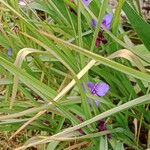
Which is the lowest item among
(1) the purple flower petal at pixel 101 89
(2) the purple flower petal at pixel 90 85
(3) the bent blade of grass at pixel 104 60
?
(1) the purple flower petal at pixel 101 89

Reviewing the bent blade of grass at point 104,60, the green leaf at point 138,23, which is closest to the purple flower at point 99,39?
the green leaf at point 138,23

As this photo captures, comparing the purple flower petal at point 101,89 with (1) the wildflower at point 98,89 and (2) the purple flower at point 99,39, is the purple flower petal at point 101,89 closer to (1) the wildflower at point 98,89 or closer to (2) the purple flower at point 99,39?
(1) the wildflower at point 98,89

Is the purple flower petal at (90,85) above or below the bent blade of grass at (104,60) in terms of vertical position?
below

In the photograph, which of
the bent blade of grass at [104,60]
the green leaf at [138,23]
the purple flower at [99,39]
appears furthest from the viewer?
the purple flower at [99,39]

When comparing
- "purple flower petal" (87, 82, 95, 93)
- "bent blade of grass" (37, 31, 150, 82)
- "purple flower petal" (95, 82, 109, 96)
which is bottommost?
"purple flower petal" (95, 82, 109, 96)

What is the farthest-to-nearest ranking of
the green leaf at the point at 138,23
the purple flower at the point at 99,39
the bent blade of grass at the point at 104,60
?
the purple flower at the point at 99,39 → the green leaf at the point at 138,23 → the bent blade of grass at the point at 104,60

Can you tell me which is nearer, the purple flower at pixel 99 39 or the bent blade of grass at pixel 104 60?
the bent blade of grass at pixel 104 60

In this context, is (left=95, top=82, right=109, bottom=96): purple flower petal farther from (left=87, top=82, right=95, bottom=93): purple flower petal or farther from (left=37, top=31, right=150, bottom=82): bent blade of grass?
(left=37, top=31, right=150, bottom=82): bent blade of grass

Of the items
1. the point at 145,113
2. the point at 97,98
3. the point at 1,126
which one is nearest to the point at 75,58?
the point at 97,98

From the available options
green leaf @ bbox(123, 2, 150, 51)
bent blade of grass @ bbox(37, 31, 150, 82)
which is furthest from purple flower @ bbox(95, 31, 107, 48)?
bent blade of grass @ bbox(37, 31, 150, 82)

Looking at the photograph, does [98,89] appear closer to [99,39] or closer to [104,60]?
[99,39]

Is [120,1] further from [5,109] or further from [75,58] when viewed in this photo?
[5,109]
